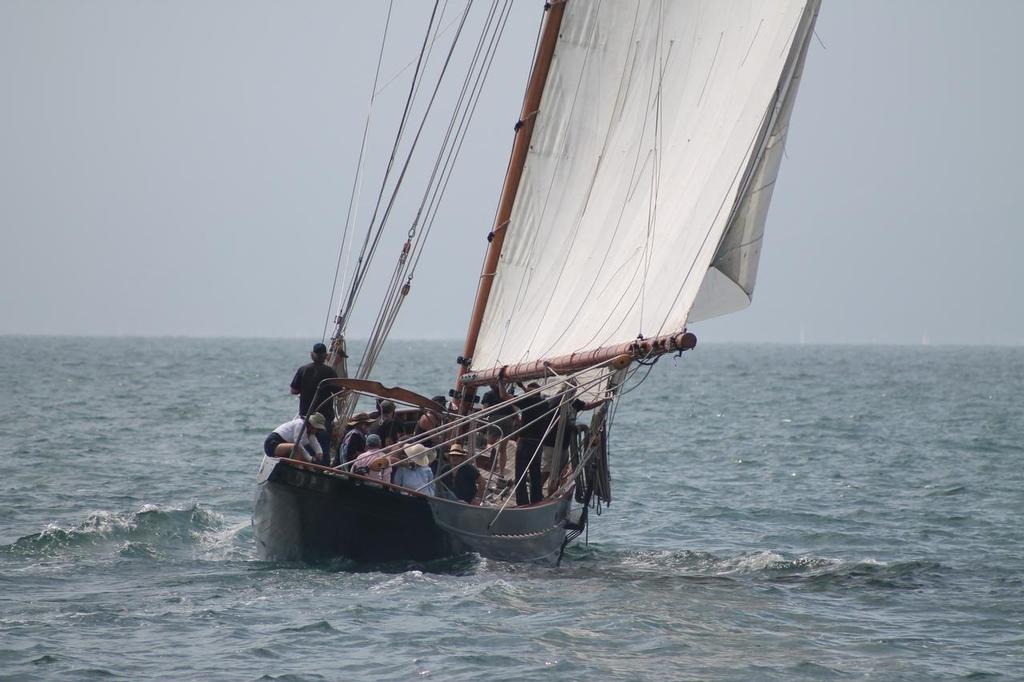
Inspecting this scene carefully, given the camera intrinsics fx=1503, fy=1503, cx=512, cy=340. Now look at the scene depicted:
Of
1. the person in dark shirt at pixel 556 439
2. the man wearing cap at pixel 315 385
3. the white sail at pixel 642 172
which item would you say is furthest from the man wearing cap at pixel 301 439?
the white sail at pixel 642 172

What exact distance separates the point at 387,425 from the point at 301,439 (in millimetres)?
2091

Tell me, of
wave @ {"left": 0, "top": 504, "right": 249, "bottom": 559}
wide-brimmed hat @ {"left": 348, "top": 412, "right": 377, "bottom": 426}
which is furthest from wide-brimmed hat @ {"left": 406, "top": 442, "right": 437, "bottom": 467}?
wave @ {"left": 0, "top": 504, "right": 249, "bottom": 559}

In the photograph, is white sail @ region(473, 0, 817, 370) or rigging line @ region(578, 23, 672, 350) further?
rigging line @ region(578, 23, 672, 350)

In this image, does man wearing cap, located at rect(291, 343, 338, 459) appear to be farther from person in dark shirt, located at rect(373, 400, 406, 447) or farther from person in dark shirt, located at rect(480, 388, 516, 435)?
person in dark shirt, located at rect(480, 388, 516, 435)

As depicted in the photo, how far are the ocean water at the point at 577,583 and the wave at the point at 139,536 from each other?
0.07m

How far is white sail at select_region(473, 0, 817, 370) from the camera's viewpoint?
19.3 meters

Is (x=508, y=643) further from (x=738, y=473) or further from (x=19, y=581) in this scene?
(x=738, y=473)

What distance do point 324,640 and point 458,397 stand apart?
835 centimetres

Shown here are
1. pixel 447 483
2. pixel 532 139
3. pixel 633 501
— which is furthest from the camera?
pixel 633 501

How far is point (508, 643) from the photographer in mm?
15758

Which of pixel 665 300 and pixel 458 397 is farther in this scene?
pixel 458 397

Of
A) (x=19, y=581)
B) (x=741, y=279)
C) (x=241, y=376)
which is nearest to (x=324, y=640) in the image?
(x=19, y=581)

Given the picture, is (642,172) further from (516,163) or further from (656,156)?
(516,163)

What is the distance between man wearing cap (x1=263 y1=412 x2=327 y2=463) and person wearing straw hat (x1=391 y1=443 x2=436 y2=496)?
41.6 inches
